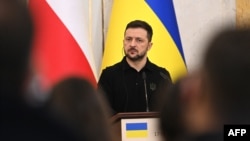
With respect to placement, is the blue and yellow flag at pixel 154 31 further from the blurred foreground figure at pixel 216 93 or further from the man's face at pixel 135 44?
the blurred foreground figure at pixel 216 93

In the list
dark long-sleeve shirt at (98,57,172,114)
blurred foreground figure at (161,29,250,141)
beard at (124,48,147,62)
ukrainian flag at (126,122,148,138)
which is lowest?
ukrainian flag at (126,122,148,138)

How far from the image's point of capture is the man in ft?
12.1

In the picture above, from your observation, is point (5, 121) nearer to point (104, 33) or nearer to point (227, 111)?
point (227, 111)

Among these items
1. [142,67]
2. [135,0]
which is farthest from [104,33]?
[142,67]

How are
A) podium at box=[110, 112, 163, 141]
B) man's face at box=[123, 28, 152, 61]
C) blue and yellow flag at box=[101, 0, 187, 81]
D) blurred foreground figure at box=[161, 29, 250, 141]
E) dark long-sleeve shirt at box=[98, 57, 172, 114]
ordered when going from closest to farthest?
blurred foreground figure at box=[161, 29, 250, 141]
podium at box=[110, 112, 163, 141]
dark long-sleeve shirt at box=[98, 57, 172, 114]
man's face at box=[123, 28, 152, 61]
blue and yellow flag at box=[101, 0, 187, 81]

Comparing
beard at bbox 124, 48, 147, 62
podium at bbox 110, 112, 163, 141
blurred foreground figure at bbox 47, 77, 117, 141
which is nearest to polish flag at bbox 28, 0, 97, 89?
beard at bbox 124, 48, 147, 62

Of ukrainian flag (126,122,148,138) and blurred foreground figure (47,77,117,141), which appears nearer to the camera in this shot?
blurred foreground figure (47,77,117,141)

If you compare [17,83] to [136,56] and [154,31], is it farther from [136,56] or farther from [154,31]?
[154,31]

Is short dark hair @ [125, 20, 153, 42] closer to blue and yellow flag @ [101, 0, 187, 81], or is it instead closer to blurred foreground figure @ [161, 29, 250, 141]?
blue and yellow flag @ [101, 0, 187, 81]

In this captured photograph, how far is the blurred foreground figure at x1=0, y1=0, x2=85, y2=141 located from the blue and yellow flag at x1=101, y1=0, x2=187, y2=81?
3.30m

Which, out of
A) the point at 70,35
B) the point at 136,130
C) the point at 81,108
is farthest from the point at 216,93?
the point at 70,35

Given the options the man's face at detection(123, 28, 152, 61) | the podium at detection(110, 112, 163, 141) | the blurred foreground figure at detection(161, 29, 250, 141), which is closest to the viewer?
the blurred foreground figure at detection(161, 29, 250, 141)

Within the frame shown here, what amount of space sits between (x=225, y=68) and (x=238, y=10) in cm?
401

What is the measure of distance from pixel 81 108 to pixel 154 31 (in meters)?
3.35
